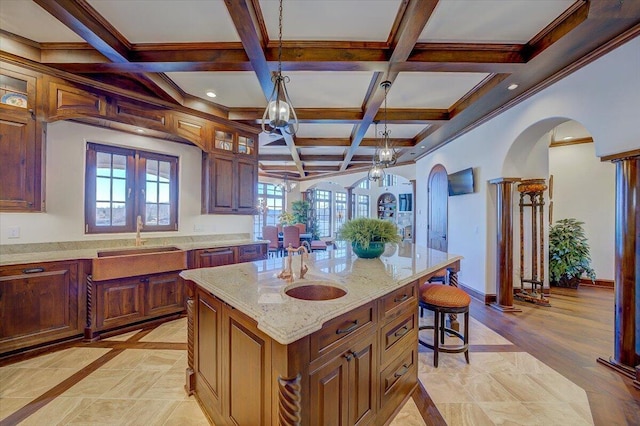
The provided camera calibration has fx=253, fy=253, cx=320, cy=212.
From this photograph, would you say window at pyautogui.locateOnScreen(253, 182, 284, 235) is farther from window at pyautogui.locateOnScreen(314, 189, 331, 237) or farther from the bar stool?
the bar stool

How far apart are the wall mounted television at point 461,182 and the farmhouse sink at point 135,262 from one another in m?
4.56

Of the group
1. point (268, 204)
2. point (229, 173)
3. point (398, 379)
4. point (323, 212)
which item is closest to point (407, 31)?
point (398, 379)

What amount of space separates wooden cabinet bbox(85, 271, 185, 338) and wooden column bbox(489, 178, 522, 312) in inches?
176

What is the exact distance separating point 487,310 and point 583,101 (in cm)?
279

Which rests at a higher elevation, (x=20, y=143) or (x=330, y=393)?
(x=20, y=143)

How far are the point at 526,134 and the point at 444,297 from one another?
2694 mm

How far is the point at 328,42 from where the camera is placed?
2.41 meters

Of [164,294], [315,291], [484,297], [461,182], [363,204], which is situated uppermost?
[461,182]

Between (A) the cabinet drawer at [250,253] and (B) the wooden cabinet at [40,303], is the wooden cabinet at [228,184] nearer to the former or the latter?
(A) the cabinet drawer at [250,253]

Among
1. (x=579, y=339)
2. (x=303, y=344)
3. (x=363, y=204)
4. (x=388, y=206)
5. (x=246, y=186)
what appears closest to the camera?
(x=303, y=344)

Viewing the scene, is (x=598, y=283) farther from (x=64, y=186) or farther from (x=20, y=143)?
(x=20, y=143)

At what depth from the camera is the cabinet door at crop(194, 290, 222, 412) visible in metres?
1.55

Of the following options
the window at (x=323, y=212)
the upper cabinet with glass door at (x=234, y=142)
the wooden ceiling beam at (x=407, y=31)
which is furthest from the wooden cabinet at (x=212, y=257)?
the window at (x=323, y=212)

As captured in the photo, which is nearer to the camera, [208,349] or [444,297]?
[208,349]
